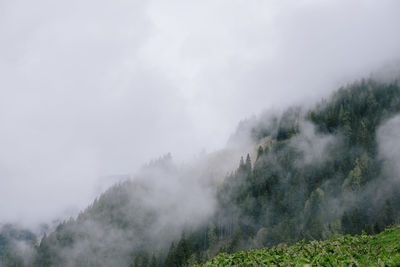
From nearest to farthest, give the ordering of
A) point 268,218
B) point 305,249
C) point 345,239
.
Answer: point 305,249, point 345,239, point 268,218

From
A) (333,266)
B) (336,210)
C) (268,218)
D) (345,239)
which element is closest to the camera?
(333,266)

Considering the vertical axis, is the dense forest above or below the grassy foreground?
above

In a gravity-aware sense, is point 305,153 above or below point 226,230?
above

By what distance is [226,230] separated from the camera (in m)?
172

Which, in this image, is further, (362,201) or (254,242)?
(254,242)

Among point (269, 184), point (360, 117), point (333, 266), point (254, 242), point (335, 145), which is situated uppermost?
point (360, 117)

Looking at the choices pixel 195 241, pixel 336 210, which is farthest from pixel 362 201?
pixel 195 241

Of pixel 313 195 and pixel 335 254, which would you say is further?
pixel 313 195

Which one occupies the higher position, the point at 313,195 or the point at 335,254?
the point at 313,195

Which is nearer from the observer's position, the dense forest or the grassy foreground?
the grassy foreground

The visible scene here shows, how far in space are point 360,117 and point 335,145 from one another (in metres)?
23.4

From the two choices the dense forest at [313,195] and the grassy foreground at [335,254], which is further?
the dense forest at [313,195]

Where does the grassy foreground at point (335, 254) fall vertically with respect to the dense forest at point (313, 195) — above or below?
below

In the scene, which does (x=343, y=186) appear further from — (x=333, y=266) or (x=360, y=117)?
(x=333, y=266)
